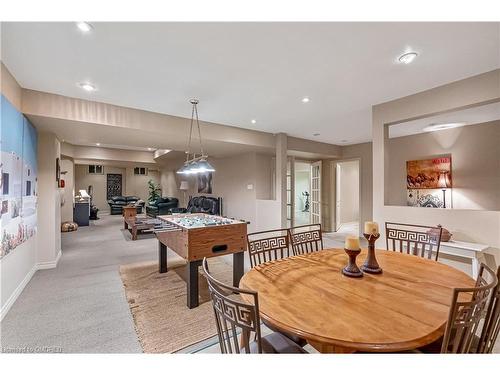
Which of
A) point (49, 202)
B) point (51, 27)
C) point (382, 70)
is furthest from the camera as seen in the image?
point (49, 202)

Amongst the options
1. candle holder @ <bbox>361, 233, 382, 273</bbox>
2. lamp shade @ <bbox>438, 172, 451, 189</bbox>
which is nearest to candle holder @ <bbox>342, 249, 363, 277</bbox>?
candle holder @ <bbox>361, 233, 382, 273</bbox>

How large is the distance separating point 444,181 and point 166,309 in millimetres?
5196

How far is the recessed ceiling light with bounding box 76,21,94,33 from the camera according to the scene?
1700 millimetres

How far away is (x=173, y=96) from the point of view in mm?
3062

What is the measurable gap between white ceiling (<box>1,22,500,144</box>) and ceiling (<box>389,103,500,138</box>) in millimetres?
1255

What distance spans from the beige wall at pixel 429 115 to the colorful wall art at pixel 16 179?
4.29 m

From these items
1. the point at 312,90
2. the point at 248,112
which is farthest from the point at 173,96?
the point at 312,90

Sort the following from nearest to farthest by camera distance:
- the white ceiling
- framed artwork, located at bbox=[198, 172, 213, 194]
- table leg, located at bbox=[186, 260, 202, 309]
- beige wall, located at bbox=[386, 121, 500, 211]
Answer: the white ceiling
table leg, located at bbox=[186, 260, 202, 309]
beige wall, located at bbox=[386, 121, 500, 211]
framed artwork, located at bbox=[198, 172, 213, 194]

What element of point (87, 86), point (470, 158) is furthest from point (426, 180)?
point (87, 86)

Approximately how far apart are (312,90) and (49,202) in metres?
4.33

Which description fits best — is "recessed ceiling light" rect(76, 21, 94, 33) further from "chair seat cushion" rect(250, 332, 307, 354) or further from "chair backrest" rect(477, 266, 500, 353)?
"chair backrest" rect(477, 266, 500, 353)

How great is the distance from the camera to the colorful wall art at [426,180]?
178 inches

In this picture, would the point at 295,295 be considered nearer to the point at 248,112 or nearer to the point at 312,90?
the point at 312,90
